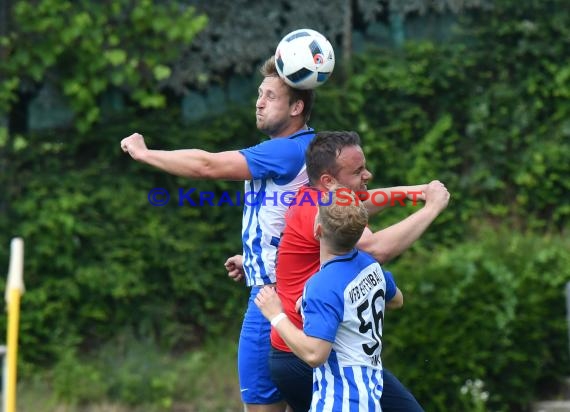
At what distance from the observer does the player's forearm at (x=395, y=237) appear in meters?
4.06

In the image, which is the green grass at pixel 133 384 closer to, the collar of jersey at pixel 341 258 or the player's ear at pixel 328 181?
the player's ear at pixel 328 181

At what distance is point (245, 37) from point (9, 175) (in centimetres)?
223

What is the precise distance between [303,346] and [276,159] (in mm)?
860

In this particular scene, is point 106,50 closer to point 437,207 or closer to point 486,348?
point 486,348

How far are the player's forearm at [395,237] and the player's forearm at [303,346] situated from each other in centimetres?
51

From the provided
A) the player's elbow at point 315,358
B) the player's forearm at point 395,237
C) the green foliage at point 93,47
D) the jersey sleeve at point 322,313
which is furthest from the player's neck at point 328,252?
the green foliage at point 93,47

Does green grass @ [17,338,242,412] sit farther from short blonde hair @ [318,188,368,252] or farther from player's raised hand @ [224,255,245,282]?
short blonde hair @ [318,188,368,252]

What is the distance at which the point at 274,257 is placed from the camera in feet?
14.2

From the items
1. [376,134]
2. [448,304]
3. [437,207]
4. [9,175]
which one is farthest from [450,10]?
[437,207]

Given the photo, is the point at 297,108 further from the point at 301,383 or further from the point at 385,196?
the point at 301,383

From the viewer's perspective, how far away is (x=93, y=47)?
8016 millimetres

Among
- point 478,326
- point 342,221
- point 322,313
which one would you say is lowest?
point 478,326

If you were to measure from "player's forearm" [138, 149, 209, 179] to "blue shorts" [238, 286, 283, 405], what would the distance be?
2.04 ft

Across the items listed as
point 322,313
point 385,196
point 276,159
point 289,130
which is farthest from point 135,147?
point 385,196
